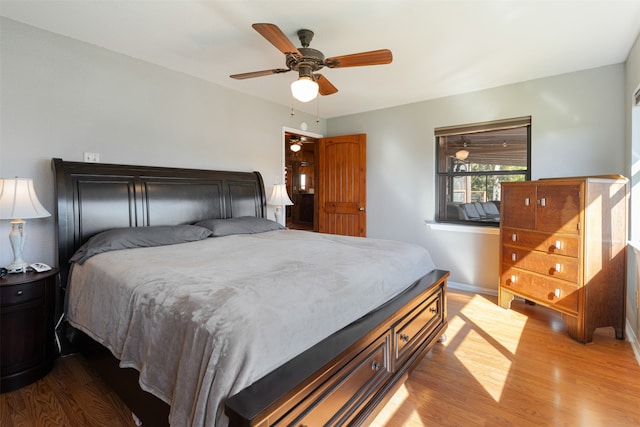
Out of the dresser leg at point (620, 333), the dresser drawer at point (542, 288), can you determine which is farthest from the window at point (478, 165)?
the dresser leg at point (620, 333)

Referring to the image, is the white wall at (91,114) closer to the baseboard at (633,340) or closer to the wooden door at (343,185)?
the wooden door at (343,185)

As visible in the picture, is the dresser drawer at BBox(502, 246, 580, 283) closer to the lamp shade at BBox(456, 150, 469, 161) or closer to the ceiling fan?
the lamp shade at BBox(456, 150, 469, 161)

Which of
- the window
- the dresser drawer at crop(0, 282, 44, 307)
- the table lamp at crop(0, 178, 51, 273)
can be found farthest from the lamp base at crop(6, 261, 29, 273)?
the window

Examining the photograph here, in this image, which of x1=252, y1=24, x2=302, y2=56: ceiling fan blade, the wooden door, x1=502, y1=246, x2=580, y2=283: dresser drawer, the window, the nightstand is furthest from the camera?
the wooden door

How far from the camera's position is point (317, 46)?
2754 millimetres

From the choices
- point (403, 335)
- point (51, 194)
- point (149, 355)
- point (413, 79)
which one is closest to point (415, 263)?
point (403, 335)

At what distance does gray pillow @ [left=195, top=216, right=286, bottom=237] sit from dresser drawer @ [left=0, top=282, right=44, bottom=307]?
133 centimetres

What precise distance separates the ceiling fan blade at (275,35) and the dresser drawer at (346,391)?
1.93 meters

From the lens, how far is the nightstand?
2008mm

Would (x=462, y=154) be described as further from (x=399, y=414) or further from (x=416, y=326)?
(x=399, y=414)

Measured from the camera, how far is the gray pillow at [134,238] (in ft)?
7.53

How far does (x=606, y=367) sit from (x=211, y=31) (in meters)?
3.93

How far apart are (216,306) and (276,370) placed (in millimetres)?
339

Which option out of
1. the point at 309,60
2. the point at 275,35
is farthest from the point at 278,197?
the point at 275,35
